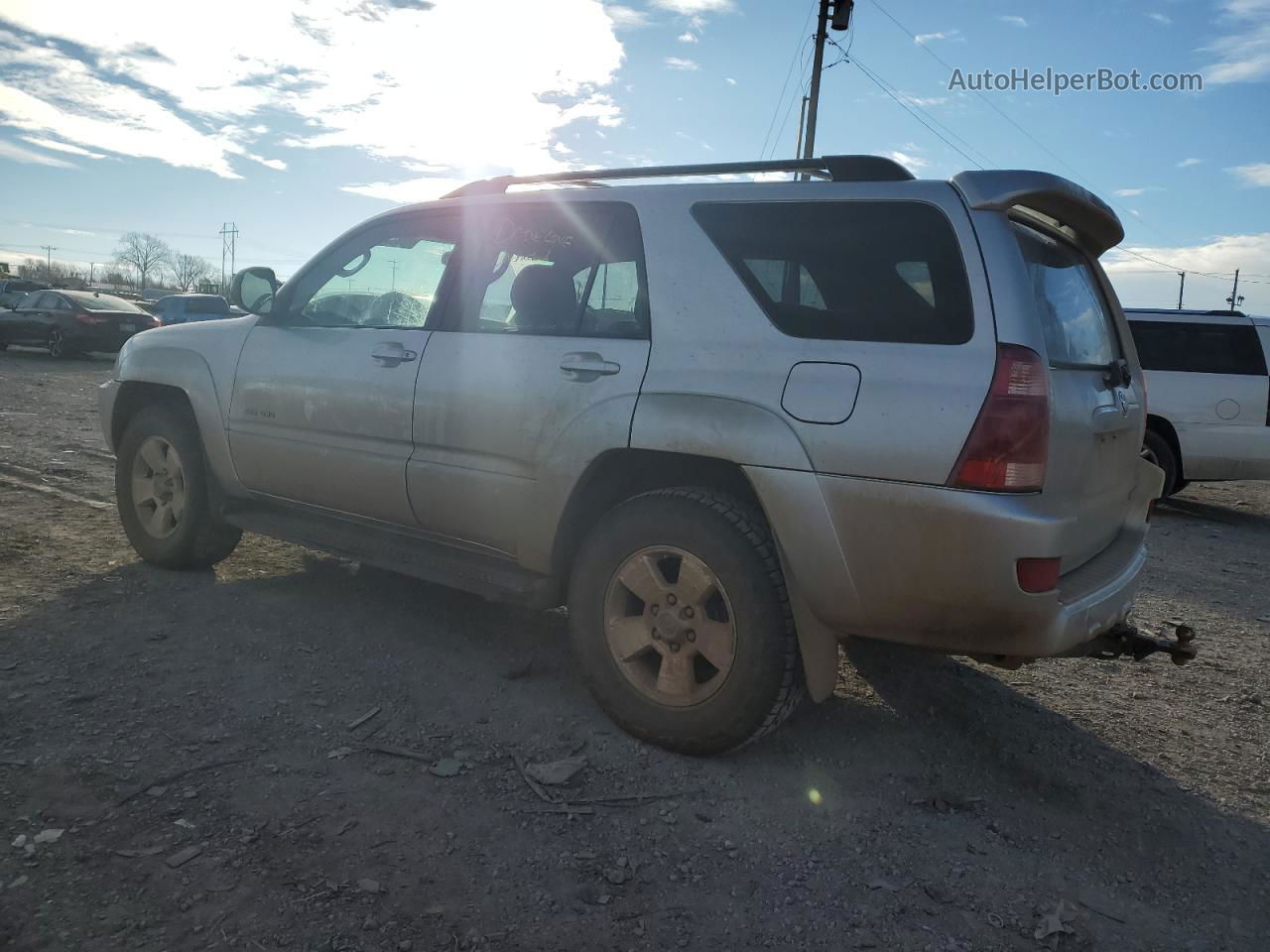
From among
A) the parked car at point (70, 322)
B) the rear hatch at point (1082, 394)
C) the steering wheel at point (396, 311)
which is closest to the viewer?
the rear hatch at point (1082, 394)

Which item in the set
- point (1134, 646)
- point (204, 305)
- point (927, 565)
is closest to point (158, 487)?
point (927, 565)

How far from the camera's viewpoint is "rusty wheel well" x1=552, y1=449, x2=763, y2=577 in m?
3.20

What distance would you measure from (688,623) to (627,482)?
23.4 inches

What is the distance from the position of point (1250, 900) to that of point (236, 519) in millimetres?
4210

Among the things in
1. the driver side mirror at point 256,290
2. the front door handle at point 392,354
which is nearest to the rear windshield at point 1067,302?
the front door handle at point 392,354

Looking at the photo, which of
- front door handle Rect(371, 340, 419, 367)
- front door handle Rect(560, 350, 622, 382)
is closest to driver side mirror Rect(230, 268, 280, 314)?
front door handle Rect(371, 340, 419, 367)

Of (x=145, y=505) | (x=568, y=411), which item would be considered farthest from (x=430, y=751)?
(x=145, y=505)

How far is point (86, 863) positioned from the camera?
2.44 m

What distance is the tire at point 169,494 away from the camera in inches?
191

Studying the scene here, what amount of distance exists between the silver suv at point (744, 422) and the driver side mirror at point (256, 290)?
0.56 m

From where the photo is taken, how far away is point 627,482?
3.46 m

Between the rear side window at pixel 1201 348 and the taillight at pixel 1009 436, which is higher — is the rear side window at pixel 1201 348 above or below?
above

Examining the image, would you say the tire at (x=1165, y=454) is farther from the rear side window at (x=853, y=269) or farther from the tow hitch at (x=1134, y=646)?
the rear side window at (x=853, y=269)

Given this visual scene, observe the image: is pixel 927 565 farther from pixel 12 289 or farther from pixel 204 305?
pixel 12 289
